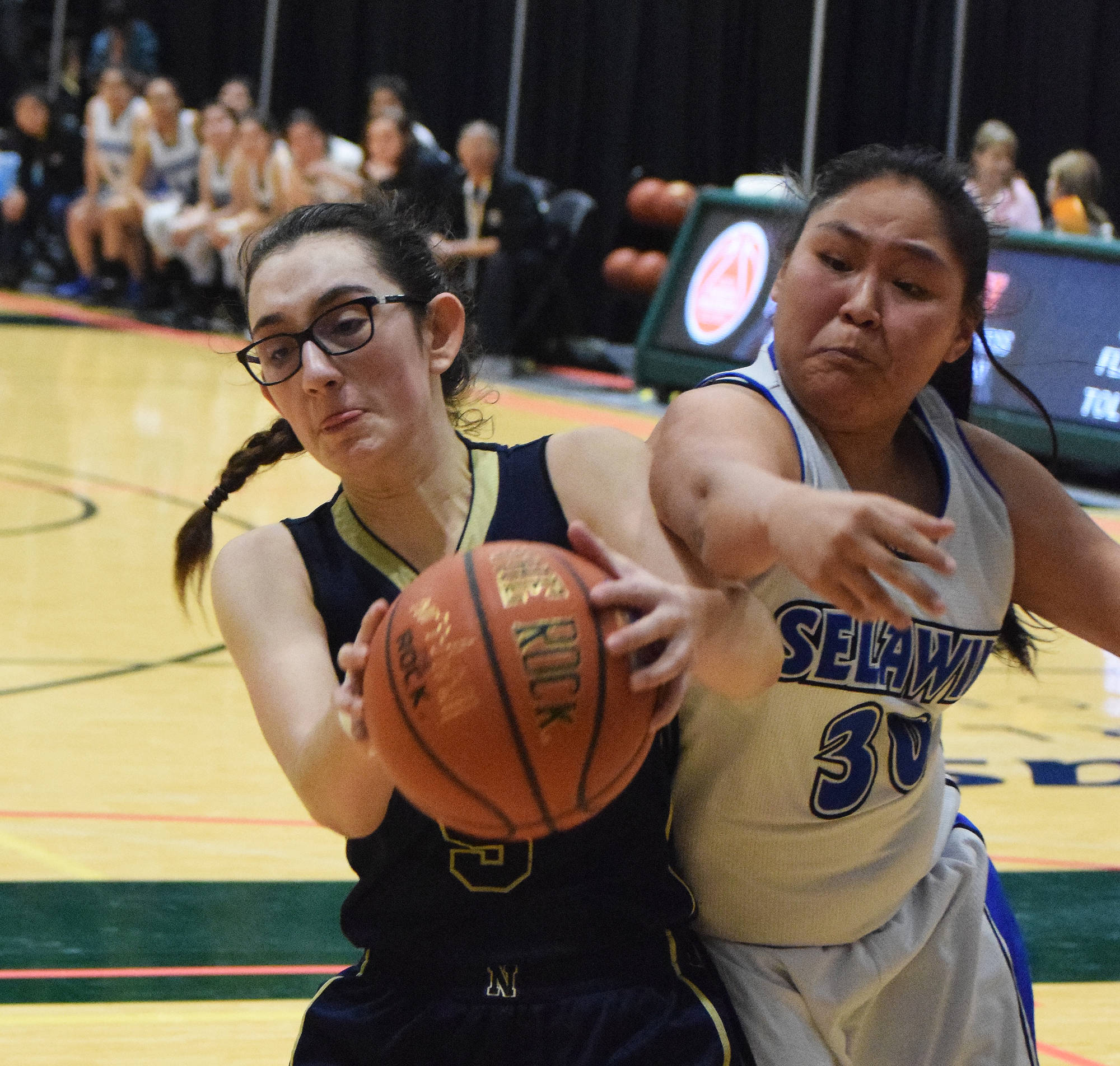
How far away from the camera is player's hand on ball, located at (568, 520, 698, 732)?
1.33 metres

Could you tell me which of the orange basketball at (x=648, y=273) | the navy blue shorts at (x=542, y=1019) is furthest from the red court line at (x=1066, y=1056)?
the orange basketball at (x=648, y=273)

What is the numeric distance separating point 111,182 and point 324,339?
12.2 m

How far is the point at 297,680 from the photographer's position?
1577 mm

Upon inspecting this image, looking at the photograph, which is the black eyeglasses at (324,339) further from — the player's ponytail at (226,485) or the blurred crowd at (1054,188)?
the blurred crowd at (1054,188)

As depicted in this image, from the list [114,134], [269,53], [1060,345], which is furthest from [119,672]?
[269,53]

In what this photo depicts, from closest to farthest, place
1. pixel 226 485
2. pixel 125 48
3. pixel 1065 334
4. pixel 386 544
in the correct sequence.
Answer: pixel 386 544
pixel 226 485
pixel 1065 334
pixel 125 48

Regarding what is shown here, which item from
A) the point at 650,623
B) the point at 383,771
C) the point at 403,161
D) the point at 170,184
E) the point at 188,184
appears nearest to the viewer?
the point at 650,623

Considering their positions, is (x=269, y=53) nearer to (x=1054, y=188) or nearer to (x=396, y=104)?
(x=396, y=104)

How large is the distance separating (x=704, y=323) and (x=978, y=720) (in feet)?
14.9

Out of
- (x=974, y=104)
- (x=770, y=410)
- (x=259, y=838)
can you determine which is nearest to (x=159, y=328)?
(x=974, y=104)

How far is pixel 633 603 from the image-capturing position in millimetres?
1349

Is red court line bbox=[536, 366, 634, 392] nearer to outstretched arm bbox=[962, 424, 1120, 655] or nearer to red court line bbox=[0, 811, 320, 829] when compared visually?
red court line bbox=[0, 811, 320, 829]

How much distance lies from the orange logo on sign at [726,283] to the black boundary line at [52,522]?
3364 mm

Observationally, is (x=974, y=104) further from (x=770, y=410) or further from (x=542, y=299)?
(x=770, y=410)
